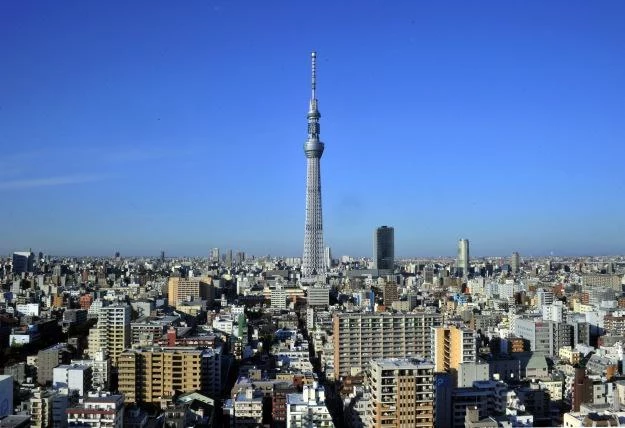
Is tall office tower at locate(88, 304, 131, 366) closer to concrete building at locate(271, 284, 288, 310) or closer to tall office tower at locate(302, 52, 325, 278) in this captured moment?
concrete building at locate(271, 284, 288, 310)

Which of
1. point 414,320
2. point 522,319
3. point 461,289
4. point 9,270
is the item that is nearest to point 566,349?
point 522,319

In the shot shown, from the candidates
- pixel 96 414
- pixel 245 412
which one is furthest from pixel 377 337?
pixel 96 414

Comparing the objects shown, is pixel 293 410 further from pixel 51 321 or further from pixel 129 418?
pixel 51 321

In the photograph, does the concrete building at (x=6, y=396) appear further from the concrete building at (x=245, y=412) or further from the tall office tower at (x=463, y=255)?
the tall office tower at (x=463, y=255)

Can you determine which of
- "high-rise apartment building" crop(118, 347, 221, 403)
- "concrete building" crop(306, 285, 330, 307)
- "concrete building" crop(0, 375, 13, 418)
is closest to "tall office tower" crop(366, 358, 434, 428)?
"high-rise apartment building" crop(118, 347, 221, 403)

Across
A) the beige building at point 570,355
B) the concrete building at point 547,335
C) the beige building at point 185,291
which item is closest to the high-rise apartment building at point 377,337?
the beige building at point 570,355

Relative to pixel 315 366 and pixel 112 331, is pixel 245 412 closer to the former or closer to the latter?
pixel 315 366
